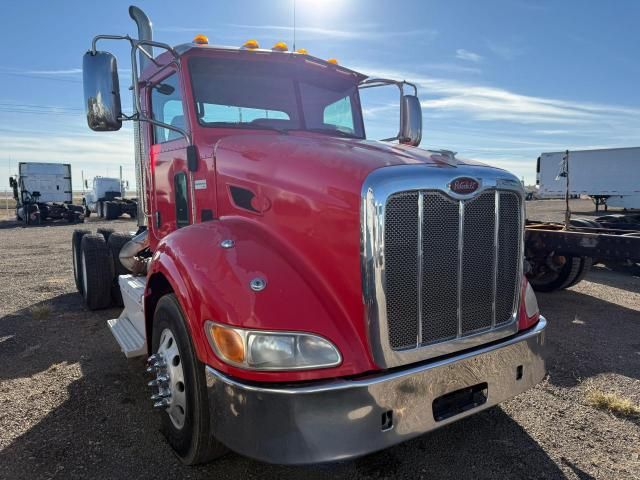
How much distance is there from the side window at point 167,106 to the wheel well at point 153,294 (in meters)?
1.21

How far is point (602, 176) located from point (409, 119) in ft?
93.2

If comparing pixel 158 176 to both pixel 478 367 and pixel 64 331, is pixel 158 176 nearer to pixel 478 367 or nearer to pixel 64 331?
pixel 64 331

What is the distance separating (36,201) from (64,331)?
23.6 metres

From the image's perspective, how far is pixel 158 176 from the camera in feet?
13.8

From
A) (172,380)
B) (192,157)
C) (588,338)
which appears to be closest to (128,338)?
(172,380)

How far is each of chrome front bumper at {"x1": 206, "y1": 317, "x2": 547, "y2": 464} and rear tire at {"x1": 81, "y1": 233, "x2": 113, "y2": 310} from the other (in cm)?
442

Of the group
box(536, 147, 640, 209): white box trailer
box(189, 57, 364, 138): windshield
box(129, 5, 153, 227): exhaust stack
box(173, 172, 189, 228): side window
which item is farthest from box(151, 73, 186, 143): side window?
box(536, 147, 640, 209): white box trailer

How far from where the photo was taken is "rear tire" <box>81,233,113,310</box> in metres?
6.14

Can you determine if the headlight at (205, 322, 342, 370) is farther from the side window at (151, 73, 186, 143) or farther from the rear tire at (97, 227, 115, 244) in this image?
the rear tire at (97, 227, 115, 244)

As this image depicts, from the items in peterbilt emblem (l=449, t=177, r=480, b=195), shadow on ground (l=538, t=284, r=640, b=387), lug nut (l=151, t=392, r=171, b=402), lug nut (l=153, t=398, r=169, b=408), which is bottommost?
shadow on ground (l=538, t=284, r=640, b=387)

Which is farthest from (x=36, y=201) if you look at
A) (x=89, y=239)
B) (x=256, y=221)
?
(x=256, y=221)

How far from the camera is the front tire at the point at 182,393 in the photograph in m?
2.50

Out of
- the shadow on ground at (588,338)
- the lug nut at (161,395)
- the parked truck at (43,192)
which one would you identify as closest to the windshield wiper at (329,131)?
the lug nut at (161,395)

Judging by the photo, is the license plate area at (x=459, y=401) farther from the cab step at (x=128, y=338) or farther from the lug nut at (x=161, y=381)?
the cab step at (x=128, y=338)
